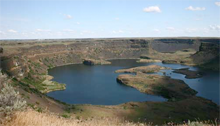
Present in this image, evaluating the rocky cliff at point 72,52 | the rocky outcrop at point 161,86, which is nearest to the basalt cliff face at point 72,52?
the rocky cliff at point 72,52

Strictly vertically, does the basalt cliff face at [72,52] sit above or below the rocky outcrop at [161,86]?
above

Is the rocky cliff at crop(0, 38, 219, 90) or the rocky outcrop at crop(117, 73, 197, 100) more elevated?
the rocky cliff at crop(0, 38, 219, 90)

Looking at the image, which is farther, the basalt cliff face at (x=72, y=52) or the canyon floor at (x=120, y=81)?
the basalt cliff face at (x=72, y=52)

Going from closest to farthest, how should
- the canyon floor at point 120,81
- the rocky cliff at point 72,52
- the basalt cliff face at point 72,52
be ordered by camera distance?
the canyon floor at point 120,81 < the rocky cliff at point 72,52 < the basalt cliff face at point 72,52

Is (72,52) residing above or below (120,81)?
above

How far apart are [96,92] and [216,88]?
4391 cm

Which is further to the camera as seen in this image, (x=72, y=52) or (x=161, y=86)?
(x=72, y=52)

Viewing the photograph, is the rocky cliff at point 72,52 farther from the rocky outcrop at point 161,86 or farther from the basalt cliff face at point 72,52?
the rocky outcrop at point 161,86

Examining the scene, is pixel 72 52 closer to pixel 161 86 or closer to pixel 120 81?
pixel 120 81

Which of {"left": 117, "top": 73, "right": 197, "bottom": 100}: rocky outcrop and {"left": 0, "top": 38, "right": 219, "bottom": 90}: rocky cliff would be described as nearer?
{"left": 117, "top": 73, "right": 197, "bottom": 100}: rocky outcrop

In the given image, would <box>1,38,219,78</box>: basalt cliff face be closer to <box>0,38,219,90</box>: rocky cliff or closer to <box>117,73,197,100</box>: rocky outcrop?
<box>0,38,219,90</box>: rocky cliff

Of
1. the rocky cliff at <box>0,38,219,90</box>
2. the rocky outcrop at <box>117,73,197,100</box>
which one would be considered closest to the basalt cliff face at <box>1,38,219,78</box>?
the rocky cliff at <box>0,38,219,90</box>

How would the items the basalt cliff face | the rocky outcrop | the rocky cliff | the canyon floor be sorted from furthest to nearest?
the basalt cliff face < the rocky cliff < the rocky outcrop < the canyon floor

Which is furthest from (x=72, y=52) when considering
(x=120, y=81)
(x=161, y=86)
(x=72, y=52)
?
(x=161, y=86)
